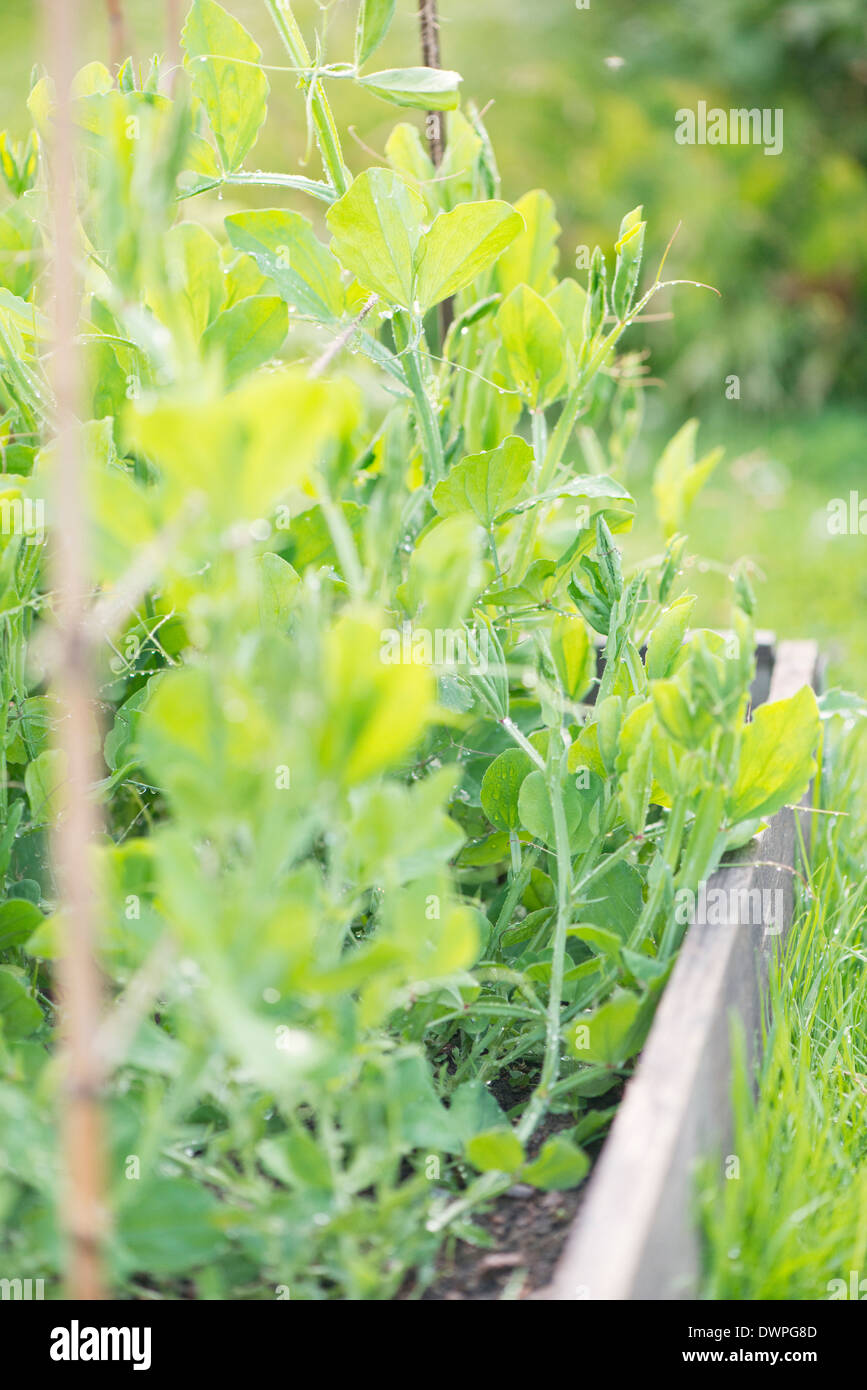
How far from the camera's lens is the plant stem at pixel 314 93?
3.03ft

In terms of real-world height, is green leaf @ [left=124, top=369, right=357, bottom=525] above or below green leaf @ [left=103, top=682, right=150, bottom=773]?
above

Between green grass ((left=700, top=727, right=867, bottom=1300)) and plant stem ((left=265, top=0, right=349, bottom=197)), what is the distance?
72cm

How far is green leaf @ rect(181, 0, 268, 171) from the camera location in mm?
914

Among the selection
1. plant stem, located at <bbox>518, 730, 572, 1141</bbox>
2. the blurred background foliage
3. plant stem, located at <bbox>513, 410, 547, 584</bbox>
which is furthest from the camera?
the blurred background foliage

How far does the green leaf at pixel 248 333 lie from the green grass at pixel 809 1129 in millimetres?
581

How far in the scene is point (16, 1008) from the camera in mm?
843

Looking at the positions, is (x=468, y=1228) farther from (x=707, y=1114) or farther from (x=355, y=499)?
(x=355, y=499)

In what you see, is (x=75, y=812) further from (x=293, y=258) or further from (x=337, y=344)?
(x=293, y=258)

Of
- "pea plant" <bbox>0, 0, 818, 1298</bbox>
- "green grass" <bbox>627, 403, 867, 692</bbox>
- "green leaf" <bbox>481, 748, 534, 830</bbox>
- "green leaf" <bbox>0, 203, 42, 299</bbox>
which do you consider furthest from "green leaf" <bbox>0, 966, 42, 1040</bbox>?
"green grass" <bbox>627, 403, 867, 692</bbox>

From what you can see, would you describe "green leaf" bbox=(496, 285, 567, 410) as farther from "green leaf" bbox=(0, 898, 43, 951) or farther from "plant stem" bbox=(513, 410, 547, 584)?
"green leaf" bbox=(0, 898, 43, 951)

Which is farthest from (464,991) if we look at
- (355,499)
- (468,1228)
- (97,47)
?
(97,47)

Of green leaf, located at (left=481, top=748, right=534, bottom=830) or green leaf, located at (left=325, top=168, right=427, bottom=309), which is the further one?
green leaf, located at (left=481, top=748, right=534, bottom=830)

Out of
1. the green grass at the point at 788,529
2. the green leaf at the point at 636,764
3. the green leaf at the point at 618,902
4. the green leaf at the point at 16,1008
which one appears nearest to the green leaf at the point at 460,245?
the green leaf at the point at 636,764

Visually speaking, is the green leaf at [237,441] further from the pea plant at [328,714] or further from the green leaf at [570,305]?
the green leaf at [570,305]
